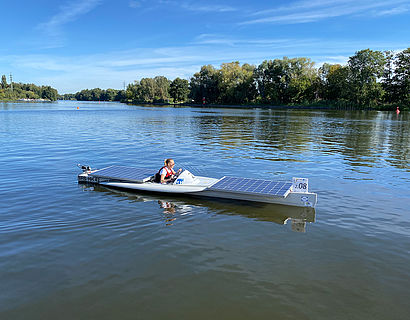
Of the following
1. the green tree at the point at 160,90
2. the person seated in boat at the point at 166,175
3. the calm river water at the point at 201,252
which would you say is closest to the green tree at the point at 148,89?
the green tree at the point at 160,90

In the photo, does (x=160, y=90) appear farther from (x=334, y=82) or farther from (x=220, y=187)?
(x=220, y=187)

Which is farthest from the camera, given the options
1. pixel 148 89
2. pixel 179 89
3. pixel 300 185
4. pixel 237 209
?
pixel 148 89

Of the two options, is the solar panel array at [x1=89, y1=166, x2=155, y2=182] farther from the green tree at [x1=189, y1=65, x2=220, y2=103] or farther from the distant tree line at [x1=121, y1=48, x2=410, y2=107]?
the green tree at [x1=189, y1=65, x2=220, y2=103]

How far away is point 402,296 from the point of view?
6.70m

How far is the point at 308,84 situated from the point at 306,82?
3.66 ft

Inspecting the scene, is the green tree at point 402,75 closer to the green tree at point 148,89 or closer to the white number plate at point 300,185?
the white number plate at point 300,185

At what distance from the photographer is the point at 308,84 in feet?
382

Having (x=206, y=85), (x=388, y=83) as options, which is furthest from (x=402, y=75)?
(x=206, y=85)

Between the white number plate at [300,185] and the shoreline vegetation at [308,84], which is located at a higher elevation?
the shoreline vegetation at [308,84]

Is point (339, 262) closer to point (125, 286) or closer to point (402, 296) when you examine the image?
Answer: point (402, 296)

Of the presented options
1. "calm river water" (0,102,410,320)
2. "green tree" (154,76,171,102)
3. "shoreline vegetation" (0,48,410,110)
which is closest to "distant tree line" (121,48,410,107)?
"shoreline vegetation" (0,48,410,110)

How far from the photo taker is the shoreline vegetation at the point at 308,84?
3939 inches

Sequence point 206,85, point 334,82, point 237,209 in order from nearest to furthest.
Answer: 1. point 237,209
2. point 334,82
3. point 206,85

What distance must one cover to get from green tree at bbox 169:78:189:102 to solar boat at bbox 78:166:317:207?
166 metres
